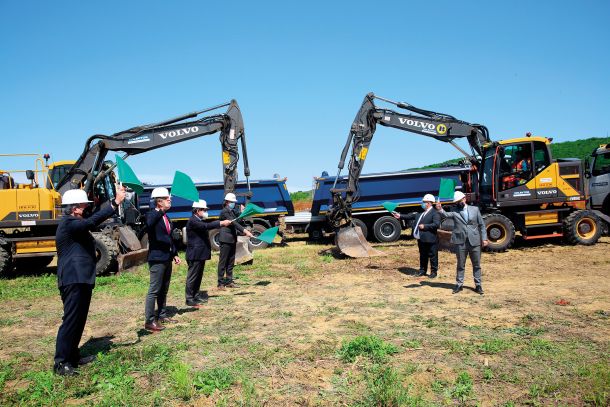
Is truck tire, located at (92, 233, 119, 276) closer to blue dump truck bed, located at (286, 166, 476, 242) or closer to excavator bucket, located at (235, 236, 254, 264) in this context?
excavator bucket, located at (235, 236, 254, 264)

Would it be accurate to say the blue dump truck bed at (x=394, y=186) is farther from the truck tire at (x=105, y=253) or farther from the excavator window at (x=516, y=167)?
the truck tire at (x=105, y=253)

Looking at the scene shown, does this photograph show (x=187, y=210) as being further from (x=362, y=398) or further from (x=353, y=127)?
(x=362, y=398)

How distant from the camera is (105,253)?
1040 cm

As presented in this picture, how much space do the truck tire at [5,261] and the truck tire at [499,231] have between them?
12043 mm

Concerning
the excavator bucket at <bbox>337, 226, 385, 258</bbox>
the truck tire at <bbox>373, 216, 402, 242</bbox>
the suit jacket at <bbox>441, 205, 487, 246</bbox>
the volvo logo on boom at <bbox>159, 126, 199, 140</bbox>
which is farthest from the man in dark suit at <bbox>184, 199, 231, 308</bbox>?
the truck tire at <bbox>373, 216, 402, 242</bbox>

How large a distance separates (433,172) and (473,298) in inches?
333

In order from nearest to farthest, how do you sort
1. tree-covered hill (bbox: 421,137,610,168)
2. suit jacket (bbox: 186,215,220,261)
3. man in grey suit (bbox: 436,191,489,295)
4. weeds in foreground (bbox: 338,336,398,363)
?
weeds in foreground (bbox: 338,336,398,363) → suit jacket (bbox: 186,215,220,261) → man in grey suit (bbox: 436,191,489,295) → tree-covered hill (bbox: 421,137,610,168)

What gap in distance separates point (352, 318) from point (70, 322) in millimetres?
3589

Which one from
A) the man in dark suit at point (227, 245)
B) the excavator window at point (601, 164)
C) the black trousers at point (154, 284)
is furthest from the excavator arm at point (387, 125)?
the black trousers at point (154, 284)

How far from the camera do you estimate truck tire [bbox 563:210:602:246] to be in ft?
39.0

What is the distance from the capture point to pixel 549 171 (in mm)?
11688

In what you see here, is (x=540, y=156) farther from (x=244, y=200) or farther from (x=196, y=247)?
(x=196, y=247)

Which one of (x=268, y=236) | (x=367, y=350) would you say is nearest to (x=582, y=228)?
(x=268, y=236)

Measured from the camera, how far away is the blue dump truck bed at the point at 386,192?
1484 cm
